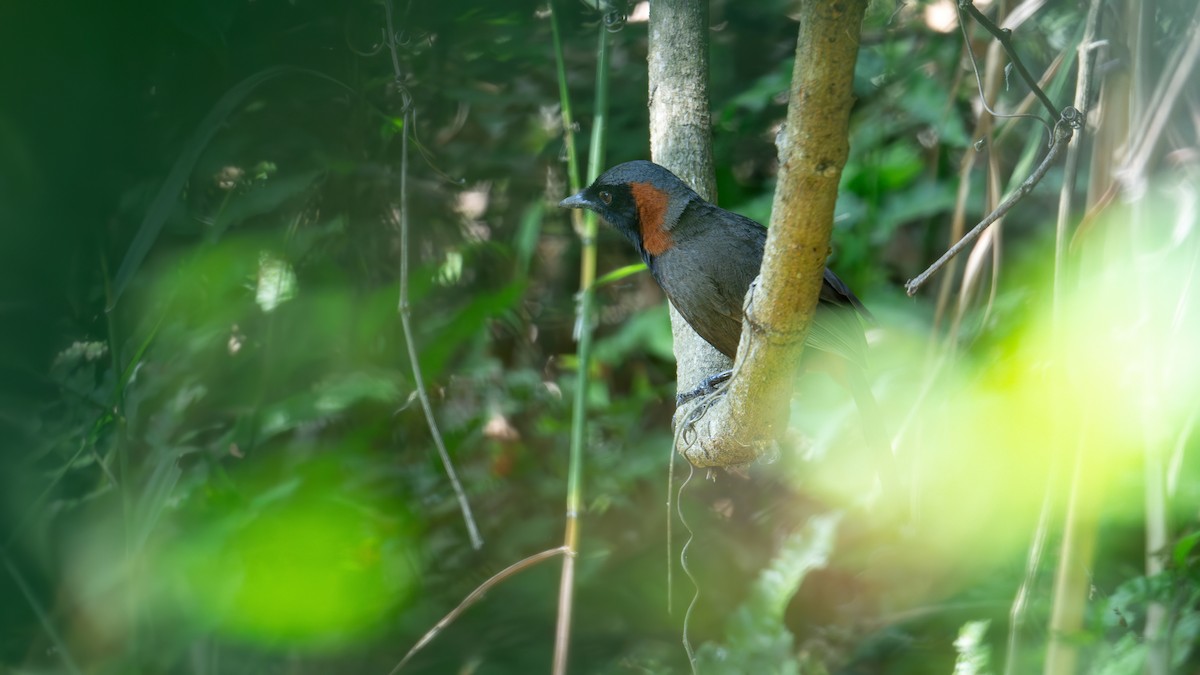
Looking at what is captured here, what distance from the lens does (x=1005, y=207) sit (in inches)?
71.0

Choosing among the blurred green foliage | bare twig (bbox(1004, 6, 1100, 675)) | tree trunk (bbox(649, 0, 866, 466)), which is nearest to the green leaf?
the blurred green foliage

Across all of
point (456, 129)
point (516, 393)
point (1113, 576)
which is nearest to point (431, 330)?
point (516, 393)

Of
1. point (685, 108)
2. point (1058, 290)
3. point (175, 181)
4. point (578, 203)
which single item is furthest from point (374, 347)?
point (1058, 290)

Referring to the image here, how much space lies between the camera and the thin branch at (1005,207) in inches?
69.5

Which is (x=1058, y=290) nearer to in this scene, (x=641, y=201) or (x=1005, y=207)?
(x=1005, y=207)

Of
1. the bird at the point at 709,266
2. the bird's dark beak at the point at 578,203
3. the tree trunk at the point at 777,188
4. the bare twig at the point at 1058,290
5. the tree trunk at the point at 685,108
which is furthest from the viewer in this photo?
the bird's dark beak at the point at 578,203

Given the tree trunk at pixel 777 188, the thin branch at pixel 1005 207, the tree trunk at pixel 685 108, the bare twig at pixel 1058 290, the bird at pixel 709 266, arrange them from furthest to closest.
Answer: the tree trunk at pixel 685 108 < the bird at pixel 709 266 < the bare twig at pixel 1058 290 < the thin branch at pixel 1005 207 < the tree trunk at pixel 777 188

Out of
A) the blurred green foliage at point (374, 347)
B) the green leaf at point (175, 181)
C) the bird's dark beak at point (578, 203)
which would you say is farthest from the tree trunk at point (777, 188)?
the green leaf at point (175, 181)

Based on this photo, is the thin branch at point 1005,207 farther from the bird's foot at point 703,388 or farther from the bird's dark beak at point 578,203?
the bird's dark beak at point 578,203

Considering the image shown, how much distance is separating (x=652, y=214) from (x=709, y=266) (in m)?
0.29

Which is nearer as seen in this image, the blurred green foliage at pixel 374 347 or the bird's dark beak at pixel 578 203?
the blurred green foliage at pixel 374 347

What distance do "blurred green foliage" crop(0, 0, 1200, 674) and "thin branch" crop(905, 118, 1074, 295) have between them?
4.68ft

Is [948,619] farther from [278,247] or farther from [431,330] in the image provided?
[278,247]

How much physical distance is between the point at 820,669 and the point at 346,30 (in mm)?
2759
